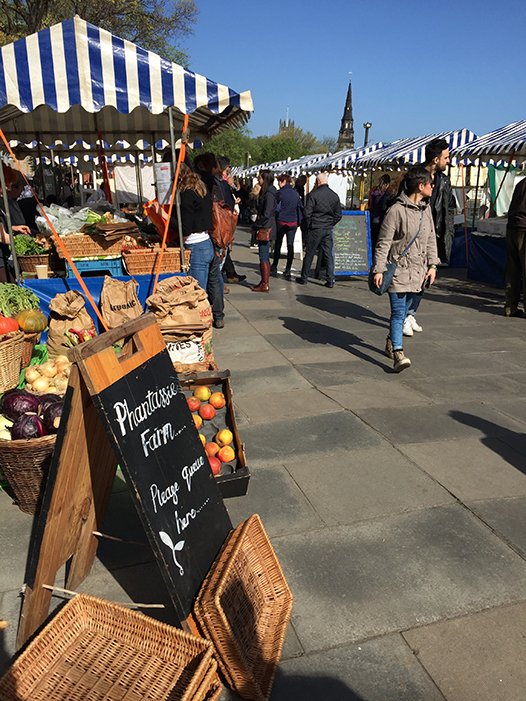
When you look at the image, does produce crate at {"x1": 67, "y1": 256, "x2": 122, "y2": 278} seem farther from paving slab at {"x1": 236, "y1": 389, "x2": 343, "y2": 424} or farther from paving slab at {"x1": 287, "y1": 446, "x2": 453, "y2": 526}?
paving slab at {"x1": 287, "y1": 446, "x2": 453, "y2": 526}

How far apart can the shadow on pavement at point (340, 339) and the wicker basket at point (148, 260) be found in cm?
200

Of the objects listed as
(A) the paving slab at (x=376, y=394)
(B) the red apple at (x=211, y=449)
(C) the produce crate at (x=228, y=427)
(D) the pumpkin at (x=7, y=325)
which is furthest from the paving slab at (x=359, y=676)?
(D) the pumpkin at (x=7, y=325)

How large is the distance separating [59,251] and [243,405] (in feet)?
10.1

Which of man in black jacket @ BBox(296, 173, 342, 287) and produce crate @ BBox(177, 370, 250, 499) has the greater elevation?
man in black jacket @ BBox(296, 173, 342, 287)

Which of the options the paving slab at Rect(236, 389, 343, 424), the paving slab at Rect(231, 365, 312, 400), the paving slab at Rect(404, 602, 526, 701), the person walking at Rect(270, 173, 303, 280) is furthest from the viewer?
the person walking at Rect(270, 173, 303, 280)

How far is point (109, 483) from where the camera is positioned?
2.58 m

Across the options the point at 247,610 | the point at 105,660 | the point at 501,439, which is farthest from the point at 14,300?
the point at 501,439

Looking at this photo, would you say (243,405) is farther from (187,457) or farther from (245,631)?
(245,631)

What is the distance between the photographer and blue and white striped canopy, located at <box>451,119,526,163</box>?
1155 cm

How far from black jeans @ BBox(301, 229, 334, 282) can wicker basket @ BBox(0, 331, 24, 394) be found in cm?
683

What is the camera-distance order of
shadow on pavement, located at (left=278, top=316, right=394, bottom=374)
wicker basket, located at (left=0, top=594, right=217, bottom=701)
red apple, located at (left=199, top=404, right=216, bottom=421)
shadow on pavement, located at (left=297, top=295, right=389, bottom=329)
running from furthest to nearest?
shadow on pavement, located at (left=297, top=295, right=389, bottom=329) < shadow on pavement, located at (left=278, top=316, right=394, bottom=374) < red apple, located at (left=199, top=404, right=216, bottom=421) < wicker basket, located at (left=0, top=594, right=217, bottom=701)

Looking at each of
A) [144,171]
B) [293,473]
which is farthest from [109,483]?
[144,171]

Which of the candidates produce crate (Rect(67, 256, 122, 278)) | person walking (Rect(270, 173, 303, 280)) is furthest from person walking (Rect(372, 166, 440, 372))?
person walking (Rect(270, 173, 303, 280))

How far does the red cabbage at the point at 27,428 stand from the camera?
2.96 metres
